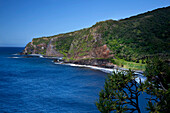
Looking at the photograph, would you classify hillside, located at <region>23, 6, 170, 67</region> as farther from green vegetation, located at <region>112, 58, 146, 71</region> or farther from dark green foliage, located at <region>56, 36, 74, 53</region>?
dark green foliage, located at <region>56, 36, 74, 53</region>

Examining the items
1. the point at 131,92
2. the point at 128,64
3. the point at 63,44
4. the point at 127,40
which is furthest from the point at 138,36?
the point at 63,44

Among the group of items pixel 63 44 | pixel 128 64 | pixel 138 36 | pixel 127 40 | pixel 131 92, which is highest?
pixel 138 36

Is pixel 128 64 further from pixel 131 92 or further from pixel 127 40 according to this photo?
pixel 131 92

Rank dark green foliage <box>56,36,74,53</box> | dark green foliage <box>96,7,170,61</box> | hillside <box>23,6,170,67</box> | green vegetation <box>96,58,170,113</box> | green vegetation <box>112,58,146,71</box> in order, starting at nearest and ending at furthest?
green vegetation <box>96,58,170,113</box>
green vegetation <box>112,58,146,71</box>
dark green foliage <box>96,7,170,61</box>
hillside <box>23,6,170,67</box>
dark green foliage <box>56,36,74,53</box>

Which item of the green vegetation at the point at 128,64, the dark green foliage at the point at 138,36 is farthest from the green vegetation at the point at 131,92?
the dark green foliage at the point at 138,36

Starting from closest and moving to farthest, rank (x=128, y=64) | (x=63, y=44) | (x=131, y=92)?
1. (x=131, y=92)
2. (x=128, y=64)
3. (x=63, y=44)

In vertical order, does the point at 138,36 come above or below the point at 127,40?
above

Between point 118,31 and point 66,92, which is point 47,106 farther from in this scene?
point 118,31

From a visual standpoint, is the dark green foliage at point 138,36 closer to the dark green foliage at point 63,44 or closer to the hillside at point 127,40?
the hillside at point 127,40

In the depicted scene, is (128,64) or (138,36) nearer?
(128,64)

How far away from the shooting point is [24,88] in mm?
52844

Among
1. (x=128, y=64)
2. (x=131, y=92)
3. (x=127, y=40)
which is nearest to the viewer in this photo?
(x=131, y=92)

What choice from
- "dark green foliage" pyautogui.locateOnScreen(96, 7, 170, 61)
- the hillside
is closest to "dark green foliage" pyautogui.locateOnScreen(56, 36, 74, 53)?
the hillside

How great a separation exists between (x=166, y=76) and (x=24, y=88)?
4151cm
